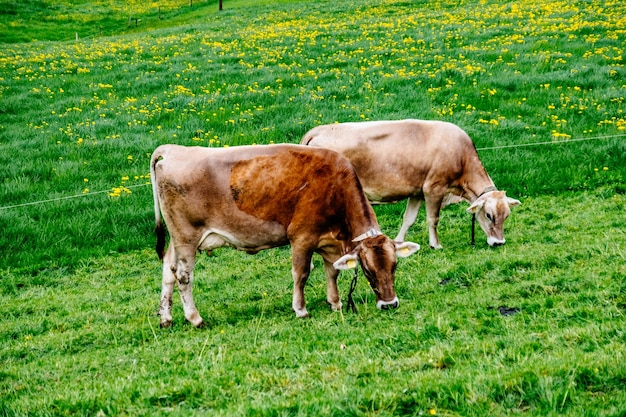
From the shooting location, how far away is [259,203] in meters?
7.73

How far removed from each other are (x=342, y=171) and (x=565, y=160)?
24.1 ft

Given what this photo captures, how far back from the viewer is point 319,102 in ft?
58.2

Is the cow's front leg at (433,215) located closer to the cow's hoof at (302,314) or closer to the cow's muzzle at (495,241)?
the cow's muzzle at (495,241)

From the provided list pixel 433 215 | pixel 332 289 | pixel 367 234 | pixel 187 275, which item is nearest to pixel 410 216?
pixel 433 215

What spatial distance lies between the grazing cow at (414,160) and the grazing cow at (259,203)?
283 centimetres

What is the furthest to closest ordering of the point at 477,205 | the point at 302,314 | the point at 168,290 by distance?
the point at 477,205, the point at 168,290, the point at 302,314

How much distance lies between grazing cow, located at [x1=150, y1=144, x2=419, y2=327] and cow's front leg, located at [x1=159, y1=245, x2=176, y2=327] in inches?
0.5

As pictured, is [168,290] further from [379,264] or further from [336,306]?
[379,264]

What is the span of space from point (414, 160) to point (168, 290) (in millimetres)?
4519

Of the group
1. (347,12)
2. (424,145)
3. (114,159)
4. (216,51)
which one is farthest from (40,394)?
(347,12)

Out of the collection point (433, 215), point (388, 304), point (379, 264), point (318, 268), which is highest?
point (379, 264)

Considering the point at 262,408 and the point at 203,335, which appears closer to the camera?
the point at 262,408

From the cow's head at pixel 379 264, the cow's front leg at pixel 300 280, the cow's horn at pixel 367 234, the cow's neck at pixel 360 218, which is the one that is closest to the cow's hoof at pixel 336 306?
the cow's front leg at pixel 300 280

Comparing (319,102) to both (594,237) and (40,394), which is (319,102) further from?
(40,394)
